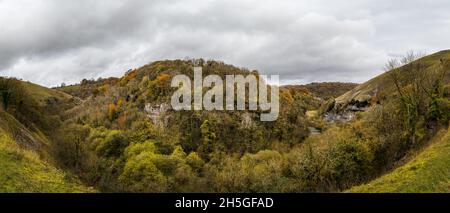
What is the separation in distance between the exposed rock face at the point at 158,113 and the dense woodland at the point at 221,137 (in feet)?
1.63

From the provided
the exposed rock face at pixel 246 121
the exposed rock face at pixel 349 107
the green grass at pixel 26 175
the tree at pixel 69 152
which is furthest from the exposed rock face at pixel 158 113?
the green grass at pixel 26 175

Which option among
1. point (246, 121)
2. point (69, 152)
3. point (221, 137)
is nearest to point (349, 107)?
point (246, 121)

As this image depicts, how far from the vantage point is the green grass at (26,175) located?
77.0 ft

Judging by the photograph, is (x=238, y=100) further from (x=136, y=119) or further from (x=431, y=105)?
(x=431, y=105)

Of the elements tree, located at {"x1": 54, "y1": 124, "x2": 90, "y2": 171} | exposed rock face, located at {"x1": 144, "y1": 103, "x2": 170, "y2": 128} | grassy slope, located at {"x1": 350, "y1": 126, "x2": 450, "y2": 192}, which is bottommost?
tree, located at {"x1": 54, "y1": 124, "x2": 90, "y2": 171}

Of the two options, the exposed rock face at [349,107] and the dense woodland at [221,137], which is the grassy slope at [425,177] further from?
the exposed rock face at [349,107]

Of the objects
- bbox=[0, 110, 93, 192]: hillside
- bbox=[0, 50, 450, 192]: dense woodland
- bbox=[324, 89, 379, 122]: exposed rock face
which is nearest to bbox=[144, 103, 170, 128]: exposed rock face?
bbox=[0, 50, 450, 192]: dense woodland

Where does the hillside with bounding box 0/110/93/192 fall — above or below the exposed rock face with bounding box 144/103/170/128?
below

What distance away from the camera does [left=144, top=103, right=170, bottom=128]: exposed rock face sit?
479ft

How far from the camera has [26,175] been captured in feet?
83.4

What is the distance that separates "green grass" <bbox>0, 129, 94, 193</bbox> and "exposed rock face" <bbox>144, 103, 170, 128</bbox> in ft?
377

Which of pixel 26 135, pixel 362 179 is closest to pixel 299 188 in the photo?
pixel 362 179

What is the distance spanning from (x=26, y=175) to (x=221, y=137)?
11336 centimetres

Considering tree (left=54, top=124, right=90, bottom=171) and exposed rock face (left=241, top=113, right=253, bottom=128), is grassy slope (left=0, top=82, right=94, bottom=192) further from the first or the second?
exposed rock face (left=241, top=113, right=253, bottom=128)
